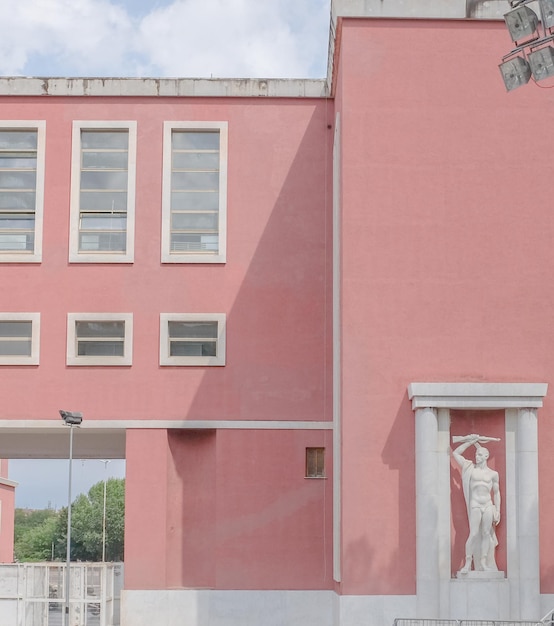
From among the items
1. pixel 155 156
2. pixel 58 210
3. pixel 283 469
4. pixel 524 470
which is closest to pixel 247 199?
pixel 155 156

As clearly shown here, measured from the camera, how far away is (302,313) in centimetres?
2848

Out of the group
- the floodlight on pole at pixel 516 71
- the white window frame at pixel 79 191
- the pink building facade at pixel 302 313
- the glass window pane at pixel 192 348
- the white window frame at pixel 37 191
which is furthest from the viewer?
the white window frame at pixel 37 191

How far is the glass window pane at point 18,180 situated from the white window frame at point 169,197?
308cm

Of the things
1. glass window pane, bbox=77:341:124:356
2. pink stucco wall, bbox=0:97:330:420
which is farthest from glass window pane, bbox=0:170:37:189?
glass window pane, bbox=77:341:124:356

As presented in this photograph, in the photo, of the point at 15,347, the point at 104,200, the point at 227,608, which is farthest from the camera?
the point at 104,200

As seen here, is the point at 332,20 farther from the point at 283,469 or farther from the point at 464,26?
the point at 283,469

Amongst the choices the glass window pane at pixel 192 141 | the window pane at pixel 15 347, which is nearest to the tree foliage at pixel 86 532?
the window pane at pixel 15 347

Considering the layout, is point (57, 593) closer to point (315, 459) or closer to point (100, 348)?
point (100, 348)

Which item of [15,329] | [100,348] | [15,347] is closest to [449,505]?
[100,348]

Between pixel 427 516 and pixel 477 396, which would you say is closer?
pixel 427 516

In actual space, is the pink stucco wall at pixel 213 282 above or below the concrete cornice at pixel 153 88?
below

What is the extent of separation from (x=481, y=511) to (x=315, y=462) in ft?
20.0

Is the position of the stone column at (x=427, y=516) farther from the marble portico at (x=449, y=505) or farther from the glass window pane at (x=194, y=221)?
the glass window pane at (x=194, y=221)

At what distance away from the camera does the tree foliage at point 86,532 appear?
310ft
